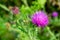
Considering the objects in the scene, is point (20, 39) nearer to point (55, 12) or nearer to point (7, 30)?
point (7, 30)

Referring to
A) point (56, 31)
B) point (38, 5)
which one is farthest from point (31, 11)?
point (56, 31)

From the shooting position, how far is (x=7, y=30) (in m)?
2.28

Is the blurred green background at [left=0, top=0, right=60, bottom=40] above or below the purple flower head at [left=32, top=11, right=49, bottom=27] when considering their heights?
below

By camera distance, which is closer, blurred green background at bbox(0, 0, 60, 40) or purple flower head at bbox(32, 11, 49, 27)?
purple flower head at bbox(32, 11, 49, 27)

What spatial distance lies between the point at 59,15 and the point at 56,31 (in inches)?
11.5

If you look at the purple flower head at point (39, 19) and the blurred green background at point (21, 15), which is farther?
the blurred green background at point (21, 15)

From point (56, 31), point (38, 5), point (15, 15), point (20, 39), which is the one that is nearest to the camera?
point (20, 39)

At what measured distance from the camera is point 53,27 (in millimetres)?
2553

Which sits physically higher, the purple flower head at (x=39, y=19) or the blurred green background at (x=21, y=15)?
Result: the purple flower head at (x=39, y=19)

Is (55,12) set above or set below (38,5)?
below

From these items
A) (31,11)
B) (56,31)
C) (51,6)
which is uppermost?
(31,11)

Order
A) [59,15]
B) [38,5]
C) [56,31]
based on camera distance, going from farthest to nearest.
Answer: [59,15] → [56,31] → [38,5]

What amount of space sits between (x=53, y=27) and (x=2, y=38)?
631mm

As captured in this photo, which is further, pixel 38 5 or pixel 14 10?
pixel 14 10
